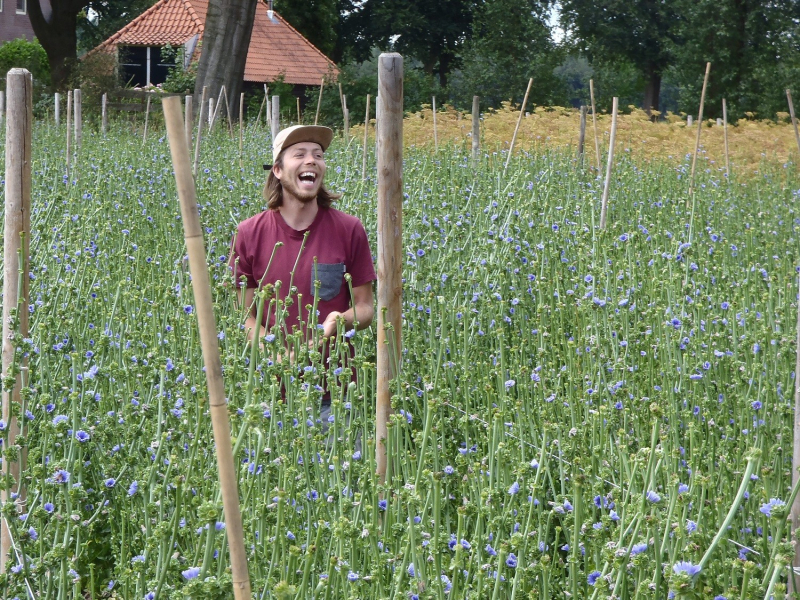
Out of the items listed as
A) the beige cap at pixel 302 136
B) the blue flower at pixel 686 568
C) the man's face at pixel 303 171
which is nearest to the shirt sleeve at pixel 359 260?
the man's face at pixel 303 171

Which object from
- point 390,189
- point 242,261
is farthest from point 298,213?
point 390,189

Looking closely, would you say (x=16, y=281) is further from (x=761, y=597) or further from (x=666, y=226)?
(x=666, y=226)

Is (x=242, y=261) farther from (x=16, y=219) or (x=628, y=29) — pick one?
(x=628, y=29)

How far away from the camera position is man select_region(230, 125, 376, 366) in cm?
337

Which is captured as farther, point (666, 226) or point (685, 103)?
point (685, 103)

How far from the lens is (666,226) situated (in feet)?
20.0

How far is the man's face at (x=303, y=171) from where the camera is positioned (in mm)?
3367

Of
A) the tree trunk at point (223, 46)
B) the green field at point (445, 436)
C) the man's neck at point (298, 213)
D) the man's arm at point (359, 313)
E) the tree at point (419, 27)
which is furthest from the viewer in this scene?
the tree at point (419, 27)

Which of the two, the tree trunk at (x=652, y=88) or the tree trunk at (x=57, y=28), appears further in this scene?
Result: the tree trunk at (x=652, y=88)

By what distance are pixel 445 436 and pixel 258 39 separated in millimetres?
28056

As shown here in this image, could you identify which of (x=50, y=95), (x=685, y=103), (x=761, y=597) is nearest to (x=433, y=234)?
(x=761, y=597)

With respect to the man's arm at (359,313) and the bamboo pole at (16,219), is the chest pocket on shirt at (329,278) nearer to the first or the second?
the man's arm at (359,313)

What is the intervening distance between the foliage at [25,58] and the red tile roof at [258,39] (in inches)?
82.7

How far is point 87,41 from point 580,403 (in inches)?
1615
